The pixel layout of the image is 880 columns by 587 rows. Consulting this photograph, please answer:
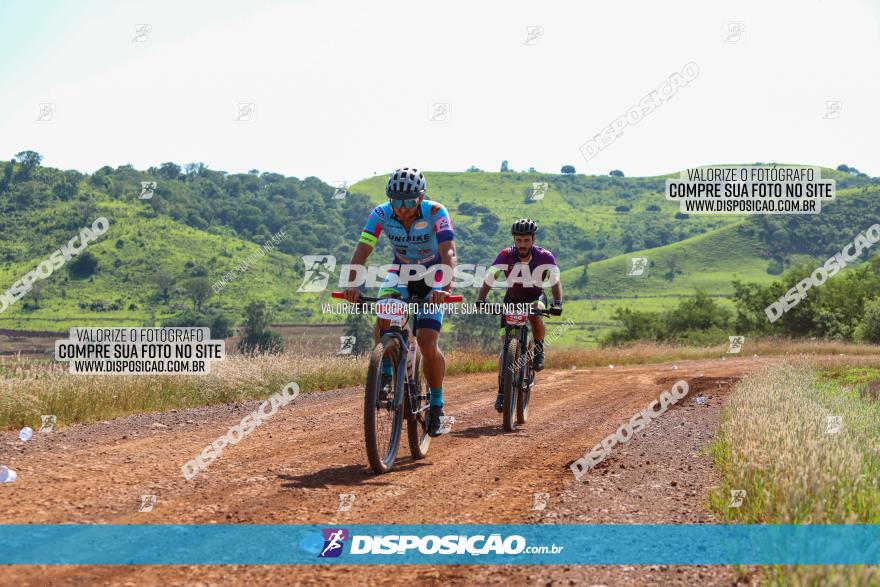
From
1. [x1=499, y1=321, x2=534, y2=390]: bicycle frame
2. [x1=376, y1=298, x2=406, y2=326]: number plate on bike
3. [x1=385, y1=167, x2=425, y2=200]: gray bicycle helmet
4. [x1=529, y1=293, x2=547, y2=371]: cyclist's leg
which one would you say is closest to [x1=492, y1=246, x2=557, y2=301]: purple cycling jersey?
[x1=529, y1=293, x2=547, y2=371]: cyclist's leg

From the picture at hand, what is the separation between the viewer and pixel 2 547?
4.51m

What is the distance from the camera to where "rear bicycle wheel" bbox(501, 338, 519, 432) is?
10492 millimetres

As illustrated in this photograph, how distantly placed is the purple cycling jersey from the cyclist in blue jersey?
Result: 3.59 metres

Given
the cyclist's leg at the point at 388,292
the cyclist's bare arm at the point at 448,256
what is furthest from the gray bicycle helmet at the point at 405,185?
the cyclist's leg at the point at 388,292

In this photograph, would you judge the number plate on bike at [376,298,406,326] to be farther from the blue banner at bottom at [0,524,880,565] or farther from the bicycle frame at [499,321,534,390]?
the bicycle frame at [499,321,534,390]

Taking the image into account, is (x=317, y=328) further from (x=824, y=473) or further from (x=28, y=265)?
(x=824, y=473)

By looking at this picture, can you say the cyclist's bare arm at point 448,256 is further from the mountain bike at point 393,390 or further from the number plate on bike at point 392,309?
the number plate on bike at point 392,309

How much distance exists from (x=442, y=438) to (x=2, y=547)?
19.5 feet

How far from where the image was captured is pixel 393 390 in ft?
24.7

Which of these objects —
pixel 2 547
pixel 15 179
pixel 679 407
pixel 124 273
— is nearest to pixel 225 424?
pixel 2 547

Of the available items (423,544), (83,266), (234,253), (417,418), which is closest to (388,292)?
(417,418)

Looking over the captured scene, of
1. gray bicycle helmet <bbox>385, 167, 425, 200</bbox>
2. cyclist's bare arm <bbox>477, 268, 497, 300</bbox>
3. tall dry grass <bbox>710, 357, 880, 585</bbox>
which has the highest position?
gray bicycle helmet <bbox>385, 167, 425, 200</bbox>

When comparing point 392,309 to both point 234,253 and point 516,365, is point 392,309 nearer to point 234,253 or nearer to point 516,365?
point 516,365

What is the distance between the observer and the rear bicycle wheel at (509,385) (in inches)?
413
